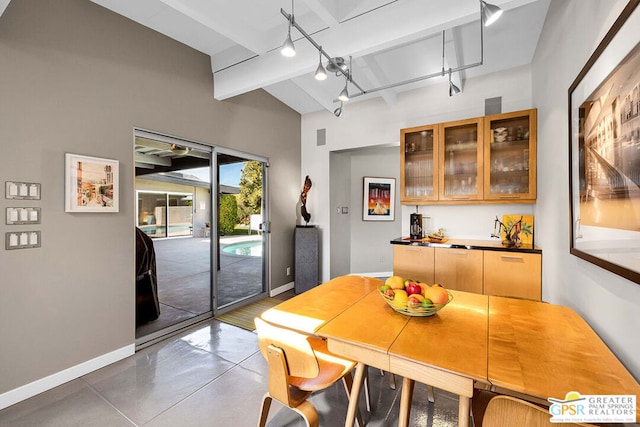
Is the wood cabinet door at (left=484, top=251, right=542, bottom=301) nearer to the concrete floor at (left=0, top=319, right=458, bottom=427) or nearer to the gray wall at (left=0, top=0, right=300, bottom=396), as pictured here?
the concrete floor at (left=0, top=319, right=458, bottom=427)

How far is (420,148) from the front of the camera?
3623 mm

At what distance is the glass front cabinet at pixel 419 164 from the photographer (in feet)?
11.4

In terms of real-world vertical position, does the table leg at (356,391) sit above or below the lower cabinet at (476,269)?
below

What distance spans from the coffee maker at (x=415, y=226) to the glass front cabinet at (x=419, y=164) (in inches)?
9.7

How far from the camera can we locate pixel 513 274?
2814mm

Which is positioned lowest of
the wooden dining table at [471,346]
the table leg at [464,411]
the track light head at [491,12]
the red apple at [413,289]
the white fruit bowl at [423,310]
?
the table leg at [464,411]

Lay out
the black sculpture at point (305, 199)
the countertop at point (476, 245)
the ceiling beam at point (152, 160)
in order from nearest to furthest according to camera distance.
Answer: the countertop at point (476, 245) → the ceiling beam at point (152, 160) → the black sculpture at point (305, 199)

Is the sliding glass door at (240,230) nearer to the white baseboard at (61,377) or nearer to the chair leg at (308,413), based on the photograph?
the white baseboard at (61,377)

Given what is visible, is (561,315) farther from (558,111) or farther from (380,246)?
(380,246)

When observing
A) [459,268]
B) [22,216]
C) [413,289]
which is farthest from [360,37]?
[22,216]

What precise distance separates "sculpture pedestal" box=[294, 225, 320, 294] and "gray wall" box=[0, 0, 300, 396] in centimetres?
234

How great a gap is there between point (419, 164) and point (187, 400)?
11.4ft

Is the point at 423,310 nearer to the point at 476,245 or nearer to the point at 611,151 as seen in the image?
the point at 611,151

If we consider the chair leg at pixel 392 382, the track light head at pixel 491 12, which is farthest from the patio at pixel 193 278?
the track light head at pixel 491 12
